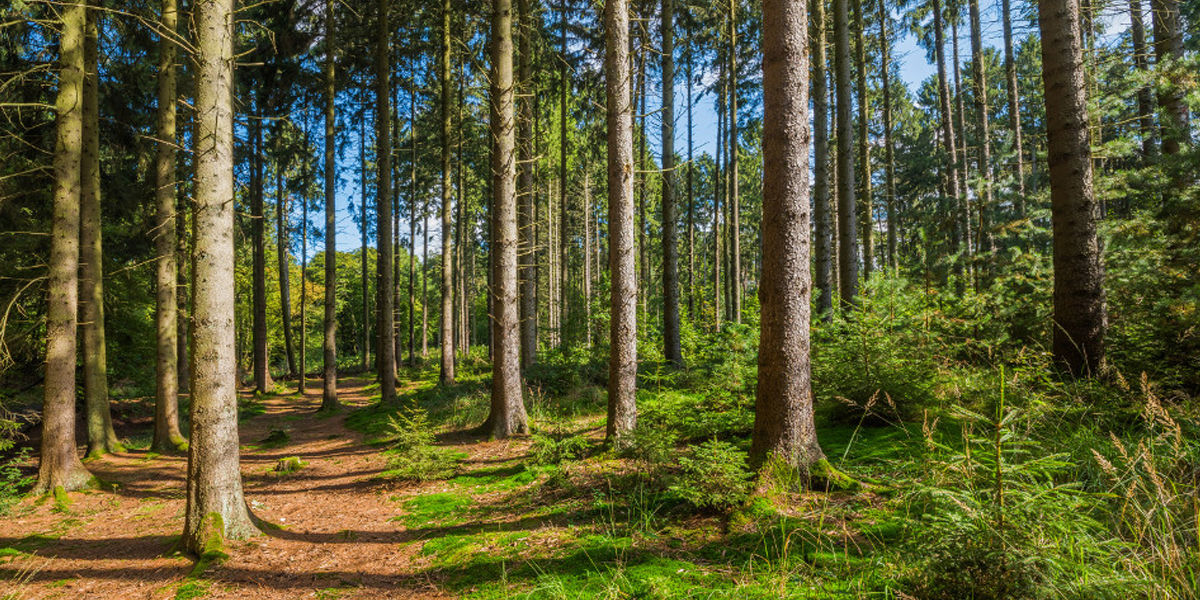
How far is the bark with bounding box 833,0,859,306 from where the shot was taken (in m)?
10.8

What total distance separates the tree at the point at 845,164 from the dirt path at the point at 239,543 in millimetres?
8548

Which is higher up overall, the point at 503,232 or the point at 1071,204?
the point at 503,232

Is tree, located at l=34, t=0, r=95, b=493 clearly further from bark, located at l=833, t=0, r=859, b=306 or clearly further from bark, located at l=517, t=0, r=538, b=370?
bark, located at l=833, t=0, r=859, b=306

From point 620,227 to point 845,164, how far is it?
7.07m

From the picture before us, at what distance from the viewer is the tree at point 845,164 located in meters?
10.8

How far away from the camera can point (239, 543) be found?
4.66 metres

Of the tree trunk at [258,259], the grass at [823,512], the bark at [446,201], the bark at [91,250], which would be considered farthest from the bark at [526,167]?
the tree trunk at [258,259]

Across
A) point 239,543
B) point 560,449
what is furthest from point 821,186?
point 239,543

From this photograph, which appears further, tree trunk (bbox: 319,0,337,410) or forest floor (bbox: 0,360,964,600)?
tree trunk (bbox: 319,0,337,410)

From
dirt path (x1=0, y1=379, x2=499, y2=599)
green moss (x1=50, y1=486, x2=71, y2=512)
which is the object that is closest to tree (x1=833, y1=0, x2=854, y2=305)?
dirt path (x1=0, y1=379, x2=499, y2=599)

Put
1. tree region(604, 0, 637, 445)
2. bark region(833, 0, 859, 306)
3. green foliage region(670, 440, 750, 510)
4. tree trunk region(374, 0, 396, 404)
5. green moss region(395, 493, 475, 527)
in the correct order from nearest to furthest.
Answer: green foliage region(670, 440, 750, 510) < green moss region(395, 493, 475, 527) < tree region(604, 0, 637, 445) < bark region(833, 0, 859, 306) < tree trunk region(374, 0, 396, 404)

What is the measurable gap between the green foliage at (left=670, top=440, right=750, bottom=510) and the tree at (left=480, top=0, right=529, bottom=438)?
4.64m

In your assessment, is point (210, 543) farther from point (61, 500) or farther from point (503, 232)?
point (503, 232)

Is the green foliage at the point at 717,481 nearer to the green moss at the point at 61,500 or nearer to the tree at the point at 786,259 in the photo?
the tree at the point at 786,259
